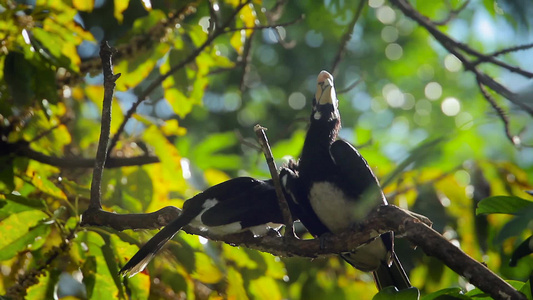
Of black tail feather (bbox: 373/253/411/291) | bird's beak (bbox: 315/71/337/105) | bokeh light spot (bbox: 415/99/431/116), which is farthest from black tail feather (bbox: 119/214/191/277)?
bokeh light spot (bbox: 415/99/431/116)

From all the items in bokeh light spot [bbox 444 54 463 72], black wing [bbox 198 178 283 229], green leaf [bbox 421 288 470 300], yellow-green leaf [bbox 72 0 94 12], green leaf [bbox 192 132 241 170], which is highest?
yellow-green leaf [bbox 72 0 94 12]

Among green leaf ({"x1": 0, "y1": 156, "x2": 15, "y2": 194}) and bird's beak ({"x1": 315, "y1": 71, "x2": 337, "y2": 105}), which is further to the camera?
bird's beak ({"x1": 315, "y1": 71, "x2": 337, "y2": 105})

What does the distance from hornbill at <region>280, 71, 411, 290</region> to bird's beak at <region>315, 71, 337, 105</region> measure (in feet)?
0.83

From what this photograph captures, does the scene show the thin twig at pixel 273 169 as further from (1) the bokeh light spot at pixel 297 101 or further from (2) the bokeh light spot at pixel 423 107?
(2) the bokeh light spot at pixel 423 107

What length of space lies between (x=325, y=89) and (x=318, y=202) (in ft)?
2.19

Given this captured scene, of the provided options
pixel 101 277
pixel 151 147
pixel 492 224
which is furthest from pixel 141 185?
pixel 492 224

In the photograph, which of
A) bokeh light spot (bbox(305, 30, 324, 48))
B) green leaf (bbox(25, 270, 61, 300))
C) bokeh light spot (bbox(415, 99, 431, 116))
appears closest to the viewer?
green leaf (bbox(25, 270, 61, 300))

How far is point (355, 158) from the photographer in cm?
280

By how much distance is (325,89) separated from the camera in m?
3.14

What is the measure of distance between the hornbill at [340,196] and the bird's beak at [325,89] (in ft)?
0.83

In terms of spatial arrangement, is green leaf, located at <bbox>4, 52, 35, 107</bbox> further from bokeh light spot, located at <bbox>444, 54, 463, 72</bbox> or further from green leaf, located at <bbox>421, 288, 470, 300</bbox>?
bokeh light spot, located at <bbox>444, 54, 463, 72</bbox>

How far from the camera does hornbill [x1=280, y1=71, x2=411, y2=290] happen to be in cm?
273

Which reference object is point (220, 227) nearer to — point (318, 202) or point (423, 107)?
point (318, 202)

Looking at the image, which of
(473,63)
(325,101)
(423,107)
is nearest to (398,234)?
(325,101)
